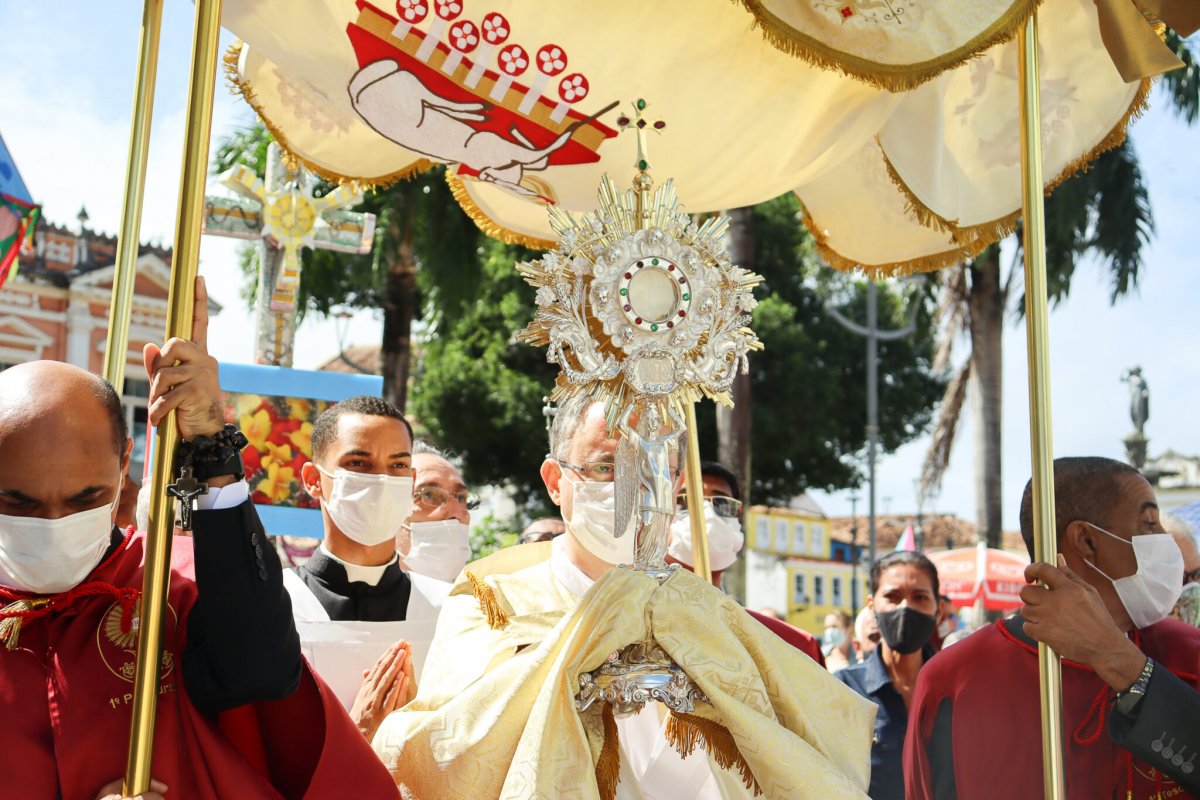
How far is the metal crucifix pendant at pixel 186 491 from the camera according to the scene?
248cm

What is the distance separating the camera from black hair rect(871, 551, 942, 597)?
5.44 meters

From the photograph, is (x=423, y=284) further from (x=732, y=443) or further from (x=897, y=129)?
(x=897, y=129)

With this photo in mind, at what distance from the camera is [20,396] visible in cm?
262

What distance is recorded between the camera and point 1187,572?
19.8 feet

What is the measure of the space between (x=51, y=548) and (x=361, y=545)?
1.89 meters

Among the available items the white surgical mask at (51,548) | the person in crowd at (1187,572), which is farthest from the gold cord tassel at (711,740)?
the person in crowd at (1187,572)

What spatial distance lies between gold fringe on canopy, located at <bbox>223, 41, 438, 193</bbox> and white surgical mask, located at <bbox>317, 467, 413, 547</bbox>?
3.28ft

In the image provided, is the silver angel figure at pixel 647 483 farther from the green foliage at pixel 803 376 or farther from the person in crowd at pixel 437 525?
the green foliage at pixel 803 376

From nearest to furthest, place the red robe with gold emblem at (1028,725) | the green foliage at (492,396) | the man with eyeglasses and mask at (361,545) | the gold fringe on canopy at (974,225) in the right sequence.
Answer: the red robe with gold emblem at (1028,725) < the gold fringe on canopy at (974,225) < the man with eyeglasses and mask at (361,545) < the green foliage at (492,396)

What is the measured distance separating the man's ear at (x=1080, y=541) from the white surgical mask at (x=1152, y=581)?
106 mm

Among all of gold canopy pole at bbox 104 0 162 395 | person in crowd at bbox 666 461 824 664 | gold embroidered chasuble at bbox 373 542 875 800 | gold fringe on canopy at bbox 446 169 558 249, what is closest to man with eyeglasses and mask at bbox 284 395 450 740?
gold fringe on canopy at bbox 446 169 558 249

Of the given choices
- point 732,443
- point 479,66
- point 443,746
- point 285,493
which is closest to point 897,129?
point 479,66

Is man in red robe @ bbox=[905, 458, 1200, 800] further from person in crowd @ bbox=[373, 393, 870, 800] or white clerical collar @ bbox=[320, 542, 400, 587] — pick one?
white clerical collar @ bbox=[320, 542, 400, 587]

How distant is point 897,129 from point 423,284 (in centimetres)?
1103
